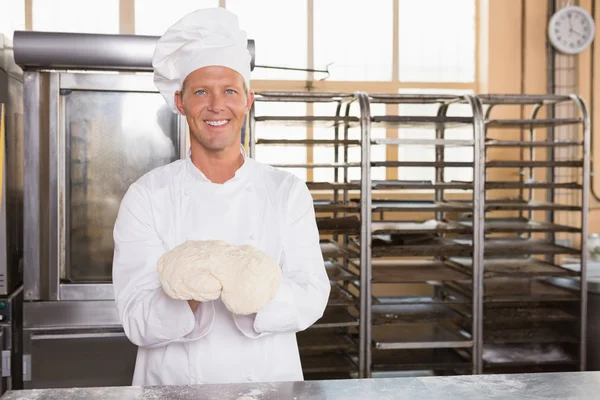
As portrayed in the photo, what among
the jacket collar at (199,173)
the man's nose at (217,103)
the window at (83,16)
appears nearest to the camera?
the man's nose at (217,103)

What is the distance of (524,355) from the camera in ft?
13.4

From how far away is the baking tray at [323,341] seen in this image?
3.83 meters

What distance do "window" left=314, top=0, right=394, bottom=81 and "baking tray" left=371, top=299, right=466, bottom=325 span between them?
7.14 ft

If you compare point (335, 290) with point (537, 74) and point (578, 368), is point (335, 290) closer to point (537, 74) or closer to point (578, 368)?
point (578, 368)

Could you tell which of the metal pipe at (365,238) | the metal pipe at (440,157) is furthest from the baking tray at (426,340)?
the metal pipe at (440,157)

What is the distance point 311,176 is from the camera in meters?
5.45

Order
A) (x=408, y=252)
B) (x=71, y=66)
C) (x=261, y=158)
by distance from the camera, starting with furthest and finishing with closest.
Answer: (x=261, y=158)
(x=408, y=252)
(x=71, y=66)

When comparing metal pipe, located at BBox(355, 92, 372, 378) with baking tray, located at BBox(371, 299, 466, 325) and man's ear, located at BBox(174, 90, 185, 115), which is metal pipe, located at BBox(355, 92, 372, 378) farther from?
man's ear, located at BBox(174, 90, 185, 115)

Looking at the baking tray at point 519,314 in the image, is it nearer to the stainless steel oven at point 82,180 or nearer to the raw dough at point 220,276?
the stainless steel oven at point 82,180

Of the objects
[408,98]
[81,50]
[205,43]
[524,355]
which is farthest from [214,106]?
[524,355]

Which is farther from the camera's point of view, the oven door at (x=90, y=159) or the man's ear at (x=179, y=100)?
the oven door at (x=90, y=159)

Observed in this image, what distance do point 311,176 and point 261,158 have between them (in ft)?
1.44

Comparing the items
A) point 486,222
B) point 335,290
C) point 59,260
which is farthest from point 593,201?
point 59,260

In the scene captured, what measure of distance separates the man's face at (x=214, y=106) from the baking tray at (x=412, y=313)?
2.44 m
